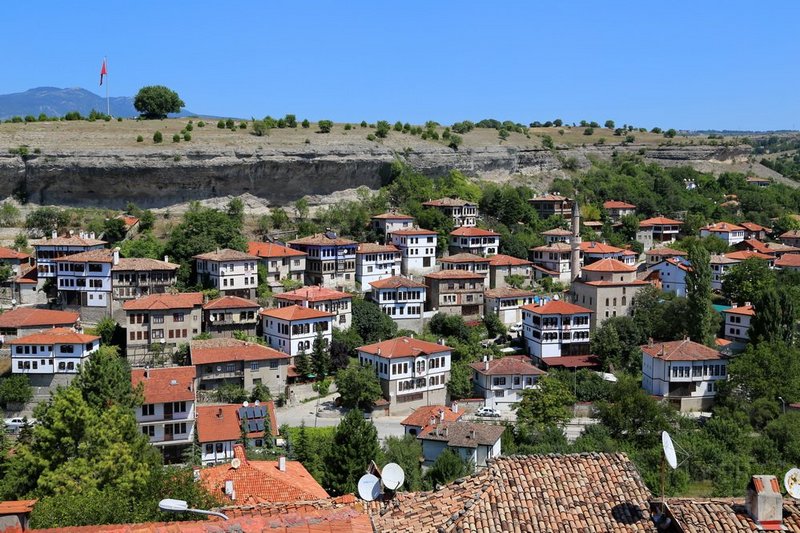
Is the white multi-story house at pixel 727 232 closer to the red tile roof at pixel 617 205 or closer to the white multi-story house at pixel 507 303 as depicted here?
the red tile roof at pixel 617 205

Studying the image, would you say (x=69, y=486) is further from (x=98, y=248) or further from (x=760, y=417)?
(x=760, y=417)

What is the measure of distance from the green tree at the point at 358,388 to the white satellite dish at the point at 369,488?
21.1 meters

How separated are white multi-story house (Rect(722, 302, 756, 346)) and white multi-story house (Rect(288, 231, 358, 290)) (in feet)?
55.8

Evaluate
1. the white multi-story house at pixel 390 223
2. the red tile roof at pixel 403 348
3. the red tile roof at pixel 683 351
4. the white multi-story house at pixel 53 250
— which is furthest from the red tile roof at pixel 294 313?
the red tile roof at pixel 683 351

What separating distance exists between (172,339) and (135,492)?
15355 mm

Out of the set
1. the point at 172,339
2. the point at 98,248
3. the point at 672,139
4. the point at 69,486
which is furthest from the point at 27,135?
the point at 672,139

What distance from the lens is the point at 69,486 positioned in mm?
19984

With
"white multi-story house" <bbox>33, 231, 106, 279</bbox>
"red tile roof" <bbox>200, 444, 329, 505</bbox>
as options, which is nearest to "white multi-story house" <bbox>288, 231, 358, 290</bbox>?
"white multi-story house" <bbox>33, 231, 106, 279</bbox>

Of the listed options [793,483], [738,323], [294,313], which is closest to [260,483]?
Answer: [793,483]

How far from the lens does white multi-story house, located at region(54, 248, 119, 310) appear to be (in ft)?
118

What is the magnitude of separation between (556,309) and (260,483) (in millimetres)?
21427

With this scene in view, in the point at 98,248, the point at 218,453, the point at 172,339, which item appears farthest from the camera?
the point at 98,248

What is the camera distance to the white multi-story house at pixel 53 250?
122 ft

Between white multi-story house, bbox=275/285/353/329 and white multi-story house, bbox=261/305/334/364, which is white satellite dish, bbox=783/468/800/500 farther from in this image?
white multi-story house, bbox=275/285/353/329
